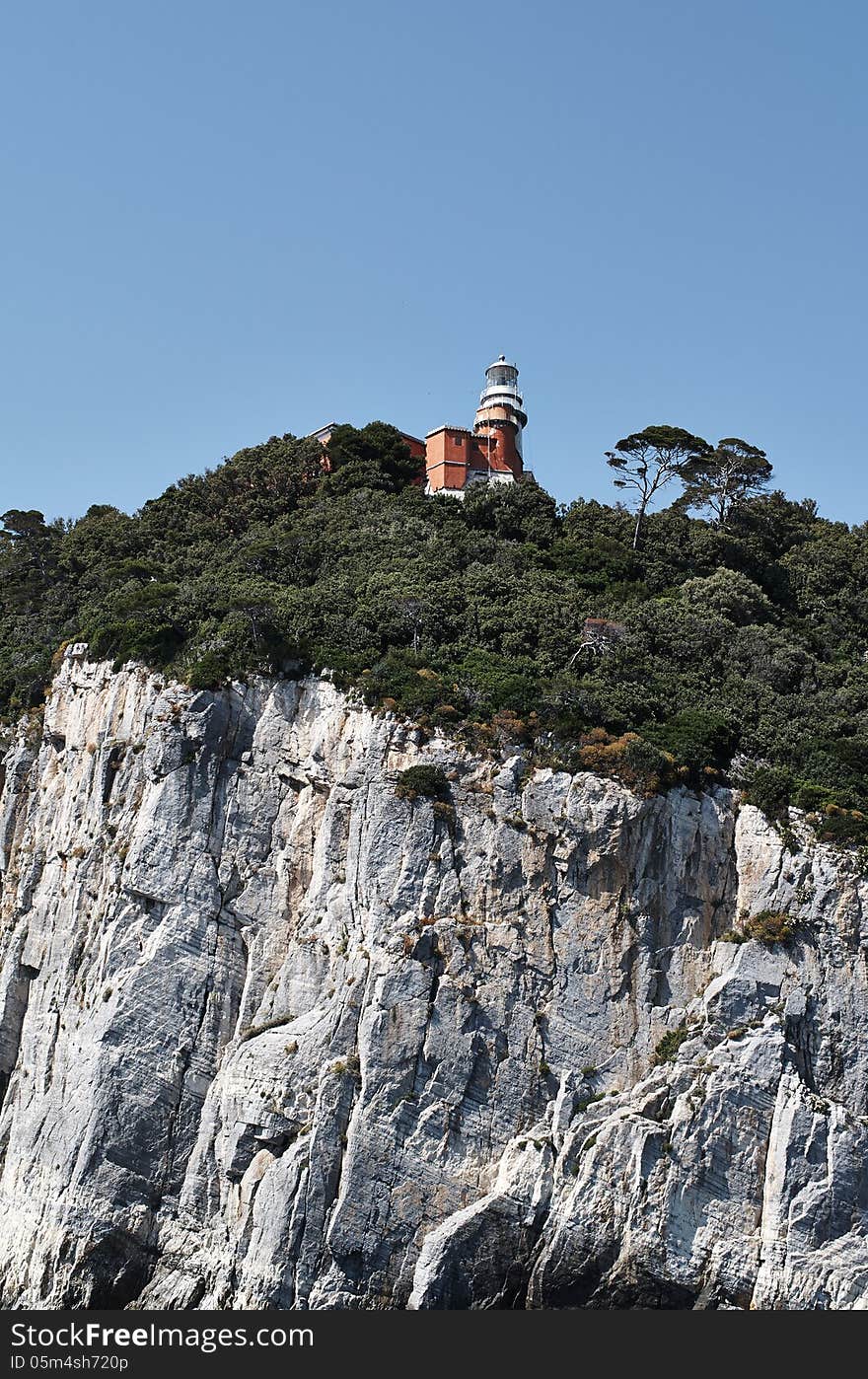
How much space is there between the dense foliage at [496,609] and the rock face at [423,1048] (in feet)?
4.45

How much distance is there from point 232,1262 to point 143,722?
13.5m

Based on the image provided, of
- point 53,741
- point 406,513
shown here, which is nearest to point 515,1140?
point 53,741

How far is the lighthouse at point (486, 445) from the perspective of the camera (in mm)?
58438

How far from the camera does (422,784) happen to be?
33.1m

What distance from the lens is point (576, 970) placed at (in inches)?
1251

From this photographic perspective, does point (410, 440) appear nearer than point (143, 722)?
No

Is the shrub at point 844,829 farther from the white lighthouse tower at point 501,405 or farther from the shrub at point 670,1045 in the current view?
the white lighthouse tower at point 501,405

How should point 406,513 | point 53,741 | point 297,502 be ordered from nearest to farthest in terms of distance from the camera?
point 53,741, point 406,513, point 297,502

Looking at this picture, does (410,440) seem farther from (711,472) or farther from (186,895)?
(186,895)

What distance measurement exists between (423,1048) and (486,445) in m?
34.5

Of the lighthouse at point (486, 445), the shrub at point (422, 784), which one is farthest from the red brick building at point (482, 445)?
the shrub at point (422, 784)

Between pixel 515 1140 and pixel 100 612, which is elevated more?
pixel 100 612

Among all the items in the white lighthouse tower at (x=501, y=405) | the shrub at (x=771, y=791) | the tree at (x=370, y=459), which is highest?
the white lighthouse tower at (x=501, y=405)

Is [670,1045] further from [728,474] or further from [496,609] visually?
[728,474]
